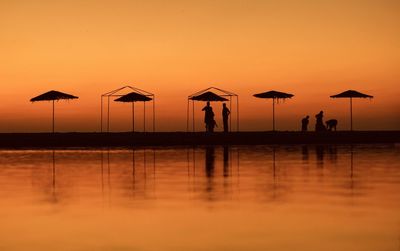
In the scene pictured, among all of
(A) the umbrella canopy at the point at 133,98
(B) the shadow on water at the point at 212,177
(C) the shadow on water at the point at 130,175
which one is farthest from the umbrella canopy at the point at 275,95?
(C) the shadow on water at the point at 130,175

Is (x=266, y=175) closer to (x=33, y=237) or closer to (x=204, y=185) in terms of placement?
(x=204, y=185)

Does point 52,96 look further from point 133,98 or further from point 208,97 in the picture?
point 208,97

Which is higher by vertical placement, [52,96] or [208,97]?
[52,96]

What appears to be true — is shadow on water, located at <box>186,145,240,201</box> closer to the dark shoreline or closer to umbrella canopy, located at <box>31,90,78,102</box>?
the dark shoreline

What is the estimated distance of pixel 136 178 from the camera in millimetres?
17109

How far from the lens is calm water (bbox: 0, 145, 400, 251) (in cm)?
856

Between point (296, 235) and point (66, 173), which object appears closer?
point (296, 235)

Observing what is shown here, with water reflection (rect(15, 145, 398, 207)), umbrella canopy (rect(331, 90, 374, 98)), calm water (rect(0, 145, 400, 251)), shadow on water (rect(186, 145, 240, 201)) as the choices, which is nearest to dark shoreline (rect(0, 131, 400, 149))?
umbrella canopy (rect(331, 90, 374, 98))

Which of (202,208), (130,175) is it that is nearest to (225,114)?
(130,175)

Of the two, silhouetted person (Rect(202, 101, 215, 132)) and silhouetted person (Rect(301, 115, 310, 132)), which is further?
silhouetted person (Rect(301, 115, 310, 132))

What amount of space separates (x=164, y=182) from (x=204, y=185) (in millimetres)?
1171

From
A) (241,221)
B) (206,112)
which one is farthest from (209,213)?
(206,112)

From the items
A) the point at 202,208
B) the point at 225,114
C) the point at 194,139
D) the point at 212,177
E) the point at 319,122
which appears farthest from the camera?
the point at 319,122

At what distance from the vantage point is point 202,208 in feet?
37.8
